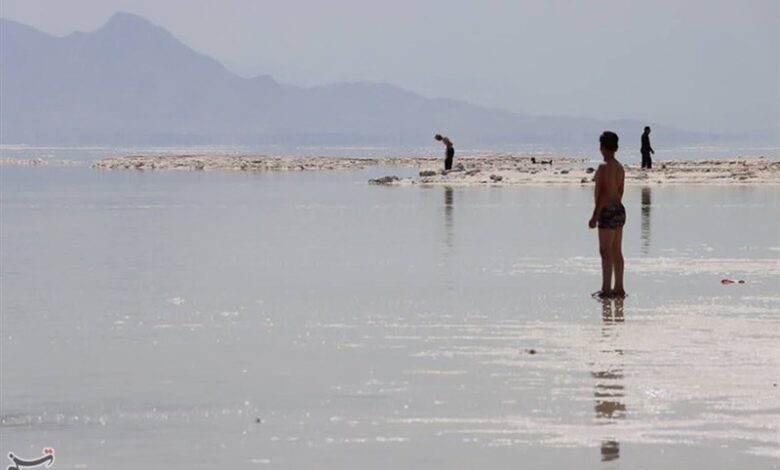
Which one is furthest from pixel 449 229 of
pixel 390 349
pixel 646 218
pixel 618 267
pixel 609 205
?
pixel 390 349

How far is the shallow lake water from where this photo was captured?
33.3ft

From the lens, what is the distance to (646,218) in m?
31.5

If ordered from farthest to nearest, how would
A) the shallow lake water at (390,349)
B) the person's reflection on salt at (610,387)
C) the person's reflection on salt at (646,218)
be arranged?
the person's reflection on salt at (646,218) → the shallow lake water at (390,349) → the person's reflection on salt at (610,387)

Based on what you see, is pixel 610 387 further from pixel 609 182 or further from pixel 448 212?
pixel 448 212

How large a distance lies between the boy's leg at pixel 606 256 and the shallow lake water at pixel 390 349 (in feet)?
1.54

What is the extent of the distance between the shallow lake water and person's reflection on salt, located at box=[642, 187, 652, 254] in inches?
9.2

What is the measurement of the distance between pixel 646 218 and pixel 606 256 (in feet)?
44.7

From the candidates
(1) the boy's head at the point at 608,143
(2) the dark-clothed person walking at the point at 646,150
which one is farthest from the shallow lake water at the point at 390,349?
(2) the dark-clothed person walking at the point at 646,150

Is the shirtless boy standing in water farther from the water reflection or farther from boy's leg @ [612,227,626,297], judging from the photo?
the water reflection

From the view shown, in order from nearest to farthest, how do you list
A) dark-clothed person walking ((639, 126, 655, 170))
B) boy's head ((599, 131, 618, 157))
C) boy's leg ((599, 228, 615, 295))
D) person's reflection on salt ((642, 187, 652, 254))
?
boy's leg ((599, 228, 615, 295))
boy's head ((599, 131, 618, 157))
person's reflection on salt ((642, 187, 652, 254))
dark-clothed person walking ((639, 126, 655, 170))

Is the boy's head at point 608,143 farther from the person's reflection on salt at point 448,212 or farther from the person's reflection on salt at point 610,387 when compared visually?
the person's reflection on salt at point 448,212

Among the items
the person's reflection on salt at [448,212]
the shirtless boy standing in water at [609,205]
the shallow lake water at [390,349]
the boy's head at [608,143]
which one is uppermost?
the boy's head at [608,143]

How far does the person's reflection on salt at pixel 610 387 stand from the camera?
9977mm

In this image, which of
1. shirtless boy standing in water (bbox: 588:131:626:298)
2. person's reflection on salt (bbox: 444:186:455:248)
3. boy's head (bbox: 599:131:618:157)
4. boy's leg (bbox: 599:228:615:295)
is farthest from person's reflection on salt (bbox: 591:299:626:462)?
person's reflection on salt (bbox: 444:186:455:248)
